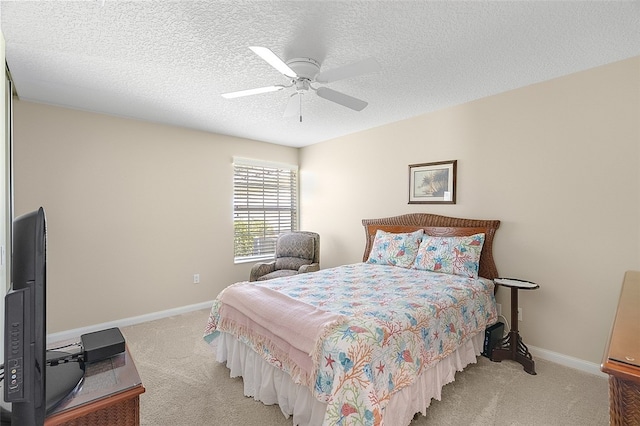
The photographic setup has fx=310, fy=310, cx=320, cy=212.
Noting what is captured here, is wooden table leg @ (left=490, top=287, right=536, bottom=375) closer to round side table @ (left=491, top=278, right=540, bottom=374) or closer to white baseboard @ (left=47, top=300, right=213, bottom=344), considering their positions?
round side table @ (left=491, top=278, right=540, bottom=374)

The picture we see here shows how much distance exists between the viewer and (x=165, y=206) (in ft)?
13.2

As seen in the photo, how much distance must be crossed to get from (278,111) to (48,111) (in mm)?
2373

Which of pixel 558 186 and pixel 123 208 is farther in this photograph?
pixel 123 208

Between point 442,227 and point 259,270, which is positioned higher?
point 442,227

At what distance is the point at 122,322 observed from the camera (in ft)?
12.0

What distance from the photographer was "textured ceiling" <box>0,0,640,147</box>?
1.77 meters

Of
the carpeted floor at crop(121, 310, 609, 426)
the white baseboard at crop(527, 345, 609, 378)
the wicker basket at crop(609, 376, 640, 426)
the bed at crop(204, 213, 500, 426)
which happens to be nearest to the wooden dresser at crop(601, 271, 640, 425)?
the wicker basket at crop(609, 376, 640, 426)

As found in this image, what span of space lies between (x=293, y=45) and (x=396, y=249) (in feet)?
7.72

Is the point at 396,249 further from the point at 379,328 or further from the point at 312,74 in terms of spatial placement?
the point at 312,74

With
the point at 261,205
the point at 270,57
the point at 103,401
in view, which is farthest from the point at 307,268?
the point at 103,401

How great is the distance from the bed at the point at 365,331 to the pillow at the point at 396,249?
2.9 inches

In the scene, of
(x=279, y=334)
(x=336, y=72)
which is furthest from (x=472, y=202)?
(x=279, y=334)

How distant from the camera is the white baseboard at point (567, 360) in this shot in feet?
8.39

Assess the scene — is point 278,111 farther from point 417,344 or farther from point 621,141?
point 621,141
